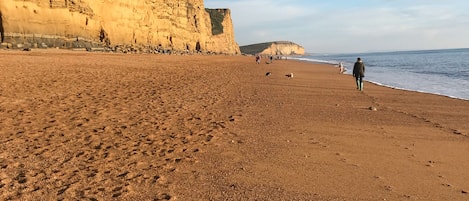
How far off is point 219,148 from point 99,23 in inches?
1333

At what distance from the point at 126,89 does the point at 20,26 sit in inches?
713

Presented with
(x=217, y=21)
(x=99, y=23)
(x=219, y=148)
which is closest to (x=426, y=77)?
(x=219, y=148)

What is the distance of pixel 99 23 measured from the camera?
1419 inches

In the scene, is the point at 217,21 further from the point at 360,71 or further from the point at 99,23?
the point at 360,71

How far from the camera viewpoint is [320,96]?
44.9ft

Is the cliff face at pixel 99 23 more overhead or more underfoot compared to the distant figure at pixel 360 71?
more overhead

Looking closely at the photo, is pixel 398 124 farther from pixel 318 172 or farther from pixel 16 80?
pixel 16 80

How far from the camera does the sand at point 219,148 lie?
14.4 ft

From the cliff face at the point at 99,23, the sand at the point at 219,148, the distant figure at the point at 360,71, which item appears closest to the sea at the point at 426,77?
the distant figure at the point at 360,71

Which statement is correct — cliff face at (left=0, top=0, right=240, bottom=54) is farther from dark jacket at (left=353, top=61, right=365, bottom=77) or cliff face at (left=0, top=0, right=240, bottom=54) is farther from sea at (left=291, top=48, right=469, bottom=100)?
sea at (left=291, top=48, right=469, bottom=100)

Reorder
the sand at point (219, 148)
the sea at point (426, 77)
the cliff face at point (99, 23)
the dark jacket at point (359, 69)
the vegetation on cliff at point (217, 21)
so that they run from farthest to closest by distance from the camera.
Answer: the vegetation on cliff at point (217, 21), the cliff face at point (99, 23), the sea at point (426, 77), the dark jacket at point (359, 69), the sand at point (219, 148)

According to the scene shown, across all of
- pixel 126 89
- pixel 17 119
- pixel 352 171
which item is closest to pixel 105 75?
pixel 126 89

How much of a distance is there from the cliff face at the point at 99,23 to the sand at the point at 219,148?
667 inches

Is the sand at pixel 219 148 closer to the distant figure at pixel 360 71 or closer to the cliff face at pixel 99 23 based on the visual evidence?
the distant figure at pixel 360 71
